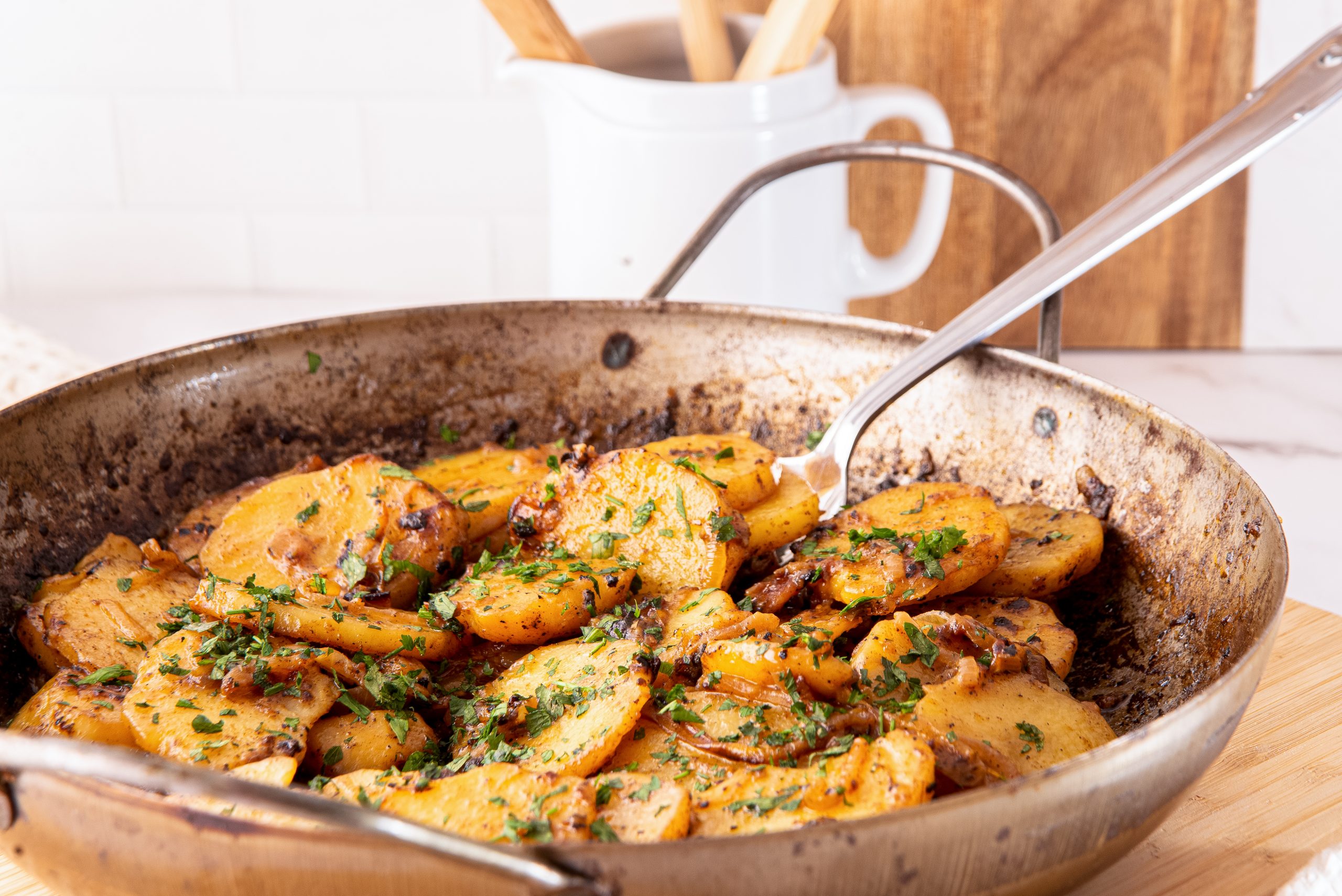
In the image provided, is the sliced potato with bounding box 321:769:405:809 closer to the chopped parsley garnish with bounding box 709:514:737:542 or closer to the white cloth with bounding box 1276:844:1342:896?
the chopped parsley garnish with bounding box 709:514:737:542

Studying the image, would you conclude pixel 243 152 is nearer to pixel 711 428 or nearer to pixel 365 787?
pixel 711 428

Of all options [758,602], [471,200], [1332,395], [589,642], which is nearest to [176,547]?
[589,642]

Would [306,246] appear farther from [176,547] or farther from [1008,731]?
[1008,731]

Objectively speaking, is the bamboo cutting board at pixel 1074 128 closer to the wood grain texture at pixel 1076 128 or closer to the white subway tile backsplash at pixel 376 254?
the wood grain texture at pixel 1076 128

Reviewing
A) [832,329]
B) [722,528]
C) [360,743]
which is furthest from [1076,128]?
[360,743]

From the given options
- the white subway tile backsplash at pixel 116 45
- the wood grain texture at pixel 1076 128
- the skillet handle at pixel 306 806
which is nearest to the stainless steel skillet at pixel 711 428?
the skillet handle at pixel 306 806
